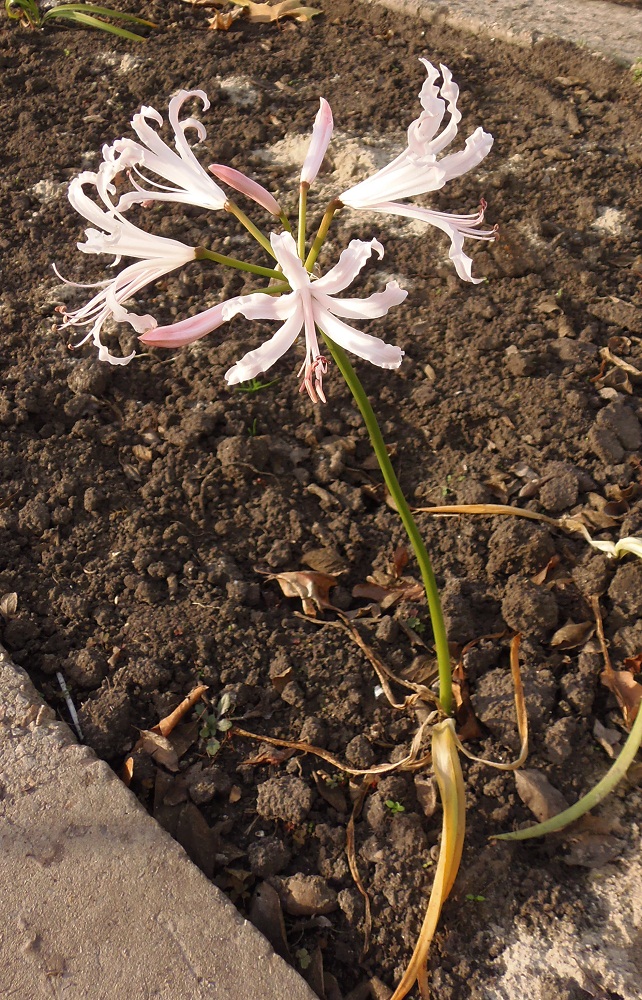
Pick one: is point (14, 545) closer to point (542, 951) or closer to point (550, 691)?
point (550, 691)

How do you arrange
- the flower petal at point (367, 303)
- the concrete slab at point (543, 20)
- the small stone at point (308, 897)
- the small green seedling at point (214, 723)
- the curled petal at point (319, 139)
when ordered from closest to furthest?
the flower petal at point (367, 303) → the curled petal at point (319, 139) → the small stone at point (308, 897) → the small green seedling at point (214, 723) → the concrete slab at point (543, 20)

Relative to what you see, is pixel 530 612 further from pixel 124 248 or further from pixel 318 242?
pixel 124 248

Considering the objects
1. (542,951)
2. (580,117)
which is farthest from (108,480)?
(580,117)

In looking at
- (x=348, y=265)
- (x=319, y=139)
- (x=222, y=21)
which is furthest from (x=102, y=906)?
(x=222, y=21)

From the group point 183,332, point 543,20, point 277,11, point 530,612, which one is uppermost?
point 183,332

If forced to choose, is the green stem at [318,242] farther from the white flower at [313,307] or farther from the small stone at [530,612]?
the small stone at [530,612]

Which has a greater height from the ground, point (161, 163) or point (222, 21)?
point (161, 163)

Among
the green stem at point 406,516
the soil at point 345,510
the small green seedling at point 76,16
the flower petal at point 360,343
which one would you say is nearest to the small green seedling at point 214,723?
the soil at point 345,510

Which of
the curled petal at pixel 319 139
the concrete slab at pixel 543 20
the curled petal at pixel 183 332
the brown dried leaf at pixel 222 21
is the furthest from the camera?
the brown dried leaf at pixel 222 21
